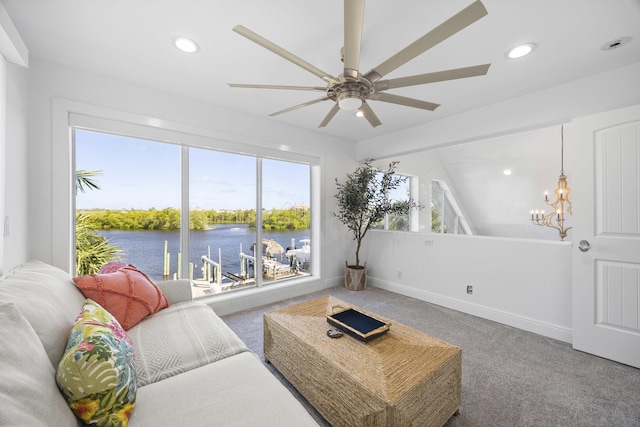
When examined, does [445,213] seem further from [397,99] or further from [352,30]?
[352,30]

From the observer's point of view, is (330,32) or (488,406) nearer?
(488,406)

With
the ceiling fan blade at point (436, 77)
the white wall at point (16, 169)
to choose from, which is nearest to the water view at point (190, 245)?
the white wall at point (16, 169)

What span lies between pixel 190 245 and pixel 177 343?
1.70 metres

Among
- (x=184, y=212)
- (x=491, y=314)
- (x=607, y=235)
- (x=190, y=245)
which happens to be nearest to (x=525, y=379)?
(x=491, y=314)

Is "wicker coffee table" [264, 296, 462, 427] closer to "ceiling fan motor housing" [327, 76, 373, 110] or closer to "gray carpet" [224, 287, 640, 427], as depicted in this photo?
"gray carpet" [224, 287, 640, 427]

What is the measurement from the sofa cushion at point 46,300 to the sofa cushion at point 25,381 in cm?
11

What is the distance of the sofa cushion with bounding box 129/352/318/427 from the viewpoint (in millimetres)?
961

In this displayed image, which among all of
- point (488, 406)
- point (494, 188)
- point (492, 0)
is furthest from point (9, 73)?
point (494, 188)

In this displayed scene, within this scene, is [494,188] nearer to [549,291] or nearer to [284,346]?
[549,291]

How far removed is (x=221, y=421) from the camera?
3.13 ft

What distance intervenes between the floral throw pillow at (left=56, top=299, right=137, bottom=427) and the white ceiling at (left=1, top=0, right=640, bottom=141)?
1.88 m

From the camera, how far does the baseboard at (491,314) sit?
2540 millimetres

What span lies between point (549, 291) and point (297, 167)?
3.40 metres

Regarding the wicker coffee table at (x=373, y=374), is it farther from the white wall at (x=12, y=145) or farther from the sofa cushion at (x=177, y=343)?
the white wall at (x=12, y=145)
